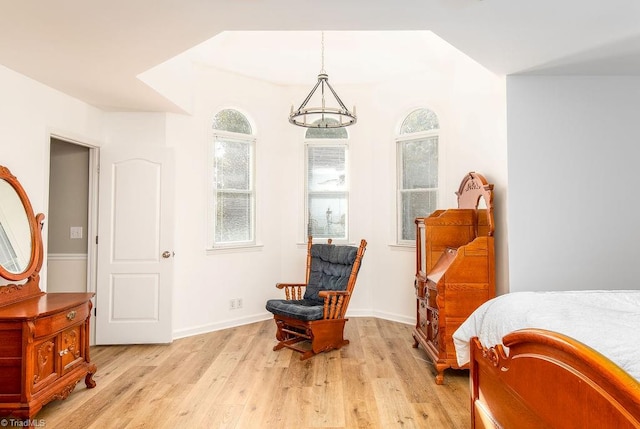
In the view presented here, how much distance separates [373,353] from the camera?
145 inches

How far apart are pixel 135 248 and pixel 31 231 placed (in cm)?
104

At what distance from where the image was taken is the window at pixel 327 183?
16.8 ft

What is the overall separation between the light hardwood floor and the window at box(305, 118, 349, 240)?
1632mm

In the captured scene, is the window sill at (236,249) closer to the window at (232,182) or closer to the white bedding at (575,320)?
the window at (232,182)

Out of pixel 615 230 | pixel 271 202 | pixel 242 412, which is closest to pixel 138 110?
pixel 271 202

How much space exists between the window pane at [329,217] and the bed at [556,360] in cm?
295

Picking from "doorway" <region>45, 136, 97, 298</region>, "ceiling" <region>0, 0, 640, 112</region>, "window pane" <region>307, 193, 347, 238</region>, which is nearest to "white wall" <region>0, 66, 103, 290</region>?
"ceiling" <region>0, 0, 640, 112</region>

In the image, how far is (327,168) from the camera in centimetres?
516

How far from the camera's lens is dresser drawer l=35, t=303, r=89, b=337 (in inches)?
95.9

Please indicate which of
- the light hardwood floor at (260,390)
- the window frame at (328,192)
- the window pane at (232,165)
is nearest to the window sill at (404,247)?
the window frame at (328,192)

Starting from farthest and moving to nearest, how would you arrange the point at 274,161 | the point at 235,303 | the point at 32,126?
the point at 274,161
the point at 235,303
the point at 32,126

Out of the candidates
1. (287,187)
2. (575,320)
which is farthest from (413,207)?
(575,320)

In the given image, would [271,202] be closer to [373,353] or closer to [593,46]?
[373,353]

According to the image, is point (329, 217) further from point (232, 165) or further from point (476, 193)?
point (476, 193)
